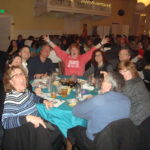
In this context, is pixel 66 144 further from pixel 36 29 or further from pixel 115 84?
pixel 36 29

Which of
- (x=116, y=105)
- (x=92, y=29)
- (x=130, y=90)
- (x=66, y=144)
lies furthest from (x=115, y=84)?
(x=92, y=29)

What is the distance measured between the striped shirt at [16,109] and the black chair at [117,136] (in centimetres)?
70

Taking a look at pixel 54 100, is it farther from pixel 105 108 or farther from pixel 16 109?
pixel 105 108

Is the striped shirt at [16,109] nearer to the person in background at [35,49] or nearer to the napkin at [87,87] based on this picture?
the napkin at [87,87]

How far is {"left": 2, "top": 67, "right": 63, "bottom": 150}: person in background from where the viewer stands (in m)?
1.68

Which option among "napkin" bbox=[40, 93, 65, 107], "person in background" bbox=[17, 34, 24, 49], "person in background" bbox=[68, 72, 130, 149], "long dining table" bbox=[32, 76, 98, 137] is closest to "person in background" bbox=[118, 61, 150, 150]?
"person in background" bbox=[68, 72, 130, 149]

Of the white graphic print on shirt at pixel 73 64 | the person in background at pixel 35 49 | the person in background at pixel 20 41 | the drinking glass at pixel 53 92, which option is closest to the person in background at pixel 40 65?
the white graphic print on shirt at pixel 73 64

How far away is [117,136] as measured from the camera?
164 cm

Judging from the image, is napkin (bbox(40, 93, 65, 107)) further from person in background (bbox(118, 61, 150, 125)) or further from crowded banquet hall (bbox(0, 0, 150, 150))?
person in background (bbox(118, 61, 150, 125))

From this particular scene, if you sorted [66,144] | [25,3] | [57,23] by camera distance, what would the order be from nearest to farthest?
[66,144], [25,3], [57,23]

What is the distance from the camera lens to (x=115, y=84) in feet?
6.40

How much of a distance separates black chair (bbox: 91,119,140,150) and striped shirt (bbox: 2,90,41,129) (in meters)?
0.70

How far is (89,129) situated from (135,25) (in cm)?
1207

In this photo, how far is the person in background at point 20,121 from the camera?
1.68 meters
